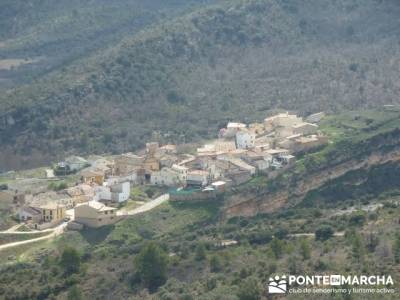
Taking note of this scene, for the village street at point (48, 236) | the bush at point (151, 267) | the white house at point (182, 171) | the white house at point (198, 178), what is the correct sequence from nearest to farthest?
the bush at point (151, 267)
the village street at point (48, 236)
the white house at point (198, 178)
the white house at point (182, 171)

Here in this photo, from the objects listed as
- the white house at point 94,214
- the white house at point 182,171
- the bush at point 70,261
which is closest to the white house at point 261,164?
the white house at point 182,171

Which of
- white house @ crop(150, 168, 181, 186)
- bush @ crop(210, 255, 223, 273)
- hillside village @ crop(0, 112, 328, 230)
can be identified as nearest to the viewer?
bush @ crop(210, 255, 223, 273)

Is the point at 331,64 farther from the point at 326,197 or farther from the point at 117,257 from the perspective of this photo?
the point at 117,257

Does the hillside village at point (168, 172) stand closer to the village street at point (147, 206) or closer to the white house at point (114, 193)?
the white house at point (114, 193)

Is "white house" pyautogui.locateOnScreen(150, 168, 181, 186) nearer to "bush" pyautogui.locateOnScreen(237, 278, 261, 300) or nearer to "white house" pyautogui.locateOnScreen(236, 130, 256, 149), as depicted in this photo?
"white house" pyautogui.locateOnScreen(236, 130, 256, 149)

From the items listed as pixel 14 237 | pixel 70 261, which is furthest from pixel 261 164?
pixel 70 261

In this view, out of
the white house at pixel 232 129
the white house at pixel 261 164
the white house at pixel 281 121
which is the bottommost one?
the white house at pixel 261 164

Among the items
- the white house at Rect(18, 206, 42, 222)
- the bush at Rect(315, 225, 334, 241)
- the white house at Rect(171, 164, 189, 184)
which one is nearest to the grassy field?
the white house at Rect(18, 206, 42, 222)
